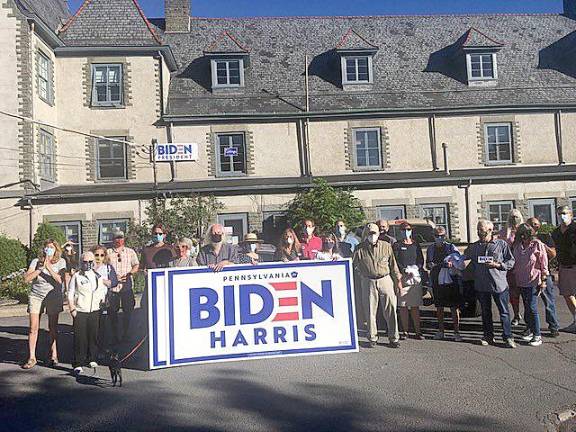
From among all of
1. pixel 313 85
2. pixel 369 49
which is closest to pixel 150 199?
pixel 313 85

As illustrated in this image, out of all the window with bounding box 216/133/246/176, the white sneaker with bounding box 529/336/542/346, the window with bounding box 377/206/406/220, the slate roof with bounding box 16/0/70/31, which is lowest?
the white sneaker with bounding box 529/336/542/346

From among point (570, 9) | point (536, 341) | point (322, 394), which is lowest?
point (322, 394)

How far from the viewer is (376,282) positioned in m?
7.76

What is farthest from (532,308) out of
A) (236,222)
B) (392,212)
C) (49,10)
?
(49,10)

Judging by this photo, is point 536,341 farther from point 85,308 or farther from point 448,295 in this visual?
point 85,308

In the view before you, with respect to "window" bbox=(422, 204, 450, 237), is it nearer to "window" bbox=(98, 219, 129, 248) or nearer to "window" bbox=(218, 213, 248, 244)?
"window" bbox=(218, 213, 248, 244)

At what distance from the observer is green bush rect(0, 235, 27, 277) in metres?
16.7

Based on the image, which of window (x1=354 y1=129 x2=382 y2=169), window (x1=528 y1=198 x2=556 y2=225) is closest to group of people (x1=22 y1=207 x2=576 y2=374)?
window (x1=354 y1=129 x2=382 y2=169)

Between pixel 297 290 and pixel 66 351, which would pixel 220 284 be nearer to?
pixel 297 290

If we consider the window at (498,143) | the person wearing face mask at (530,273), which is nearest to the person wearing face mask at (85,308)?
the person wearing face mask at (530,273)

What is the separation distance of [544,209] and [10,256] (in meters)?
19.4

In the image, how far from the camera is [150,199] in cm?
1972

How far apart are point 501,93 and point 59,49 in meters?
17.9

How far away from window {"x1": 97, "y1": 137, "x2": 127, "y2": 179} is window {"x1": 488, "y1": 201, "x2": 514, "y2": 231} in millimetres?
14425
